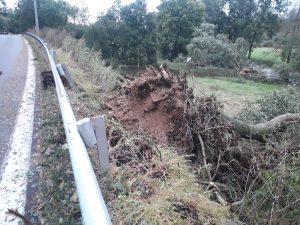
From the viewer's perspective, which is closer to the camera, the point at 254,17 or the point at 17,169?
the point at 17,169

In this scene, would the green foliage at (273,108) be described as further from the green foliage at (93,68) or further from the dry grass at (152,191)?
the dry grass at (152,191)

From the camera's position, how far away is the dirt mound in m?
5.80

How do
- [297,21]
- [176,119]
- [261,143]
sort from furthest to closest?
1. [297,21]
2. [261,143]
3. [176,119]

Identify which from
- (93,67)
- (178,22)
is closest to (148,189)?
(93,67)

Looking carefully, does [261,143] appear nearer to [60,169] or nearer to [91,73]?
[91,73]

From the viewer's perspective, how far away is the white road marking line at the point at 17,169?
267 cm

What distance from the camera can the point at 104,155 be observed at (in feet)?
9.48

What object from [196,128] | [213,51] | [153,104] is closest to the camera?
[196,128]

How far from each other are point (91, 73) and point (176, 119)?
408cm

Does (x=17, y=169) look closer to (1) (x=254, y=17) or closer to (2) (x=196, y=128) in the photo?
(2) (x=196, y=128)

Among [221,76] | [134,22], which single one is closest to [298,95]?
[221,76]

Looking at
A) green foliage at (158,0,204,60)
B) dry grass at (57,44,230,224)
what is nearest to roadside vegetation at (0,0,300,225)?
dry grass at (57,44,230,224)

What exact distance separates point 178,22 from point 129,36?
7495mm

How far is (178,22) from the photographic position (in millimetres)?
34781
